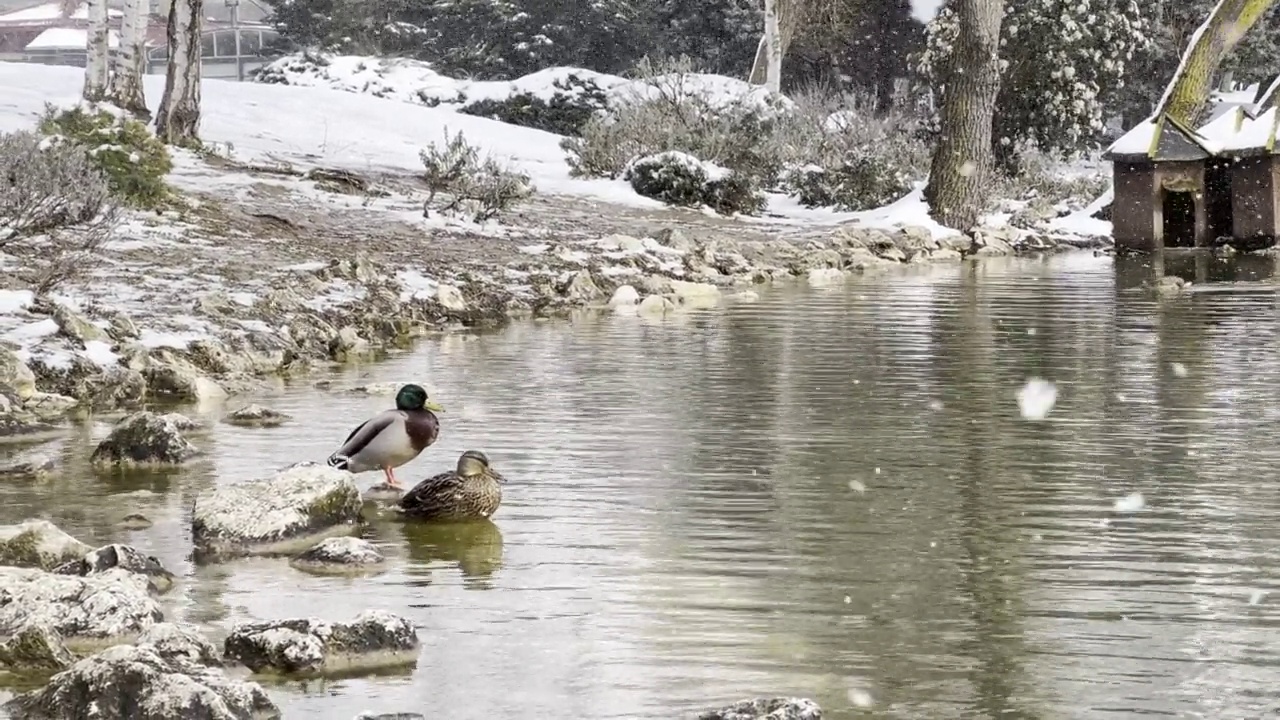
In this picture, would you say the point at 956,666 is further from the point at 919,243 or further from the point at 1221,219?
the point at 1221,219

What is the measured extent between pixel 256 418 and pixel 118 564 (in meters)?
4.02

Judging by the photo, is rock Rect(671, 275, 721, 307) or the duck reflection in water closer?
the duck reflection in water

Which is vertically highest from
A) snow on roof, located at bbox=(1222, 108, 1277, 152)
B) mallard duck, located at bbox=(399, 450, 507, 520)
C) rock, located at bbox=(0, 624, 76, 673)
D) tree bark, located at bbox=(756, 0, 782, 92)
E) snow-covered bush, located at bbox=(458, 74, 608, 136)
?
tree bark, located at bbox=(756, 0, 782, 92)

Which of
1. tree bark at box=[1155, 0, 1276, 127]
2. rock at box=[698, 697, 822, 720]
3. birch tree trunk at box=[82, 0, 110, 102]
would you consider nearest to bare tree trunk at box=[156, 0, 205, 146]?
birch tree trunk at box=[82, 0, 110, 102]

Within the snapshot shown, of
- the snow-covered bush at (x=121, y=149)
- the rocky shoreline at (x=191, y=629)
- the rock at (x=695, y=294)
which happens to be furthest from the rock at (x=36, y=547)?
the rock at (x=695, y=294)

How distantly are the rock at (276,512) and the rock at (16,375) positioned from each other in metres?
3.65

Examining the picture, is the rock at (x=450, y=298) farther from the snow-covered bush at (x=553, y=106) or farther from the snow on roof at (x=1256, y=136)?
the snow-covered bush at (x=553, y=106)

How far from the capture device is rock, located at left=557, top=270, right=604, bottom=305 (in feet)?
58.3

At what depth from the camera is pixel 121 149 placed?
17.6 meters

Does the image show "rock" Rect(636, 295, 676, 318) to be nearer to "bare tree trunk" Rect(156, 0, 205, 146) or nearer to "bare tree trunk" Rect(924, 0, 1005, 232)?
"bare tree trunk" Rect(156, 0, 205, 146)

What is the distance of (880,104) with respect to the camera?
168ft

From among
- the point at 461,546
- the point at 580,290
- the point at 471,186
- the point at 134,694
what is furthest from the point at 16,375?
the point at 471,186

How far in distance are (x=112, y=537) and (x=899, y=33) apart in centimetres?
4583

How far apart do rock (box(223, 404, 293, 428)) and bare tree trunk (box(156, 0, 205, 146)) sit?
13.2 metres
